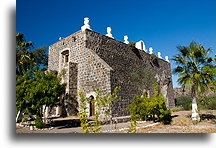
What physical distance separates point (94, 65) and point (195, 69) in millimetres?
4484

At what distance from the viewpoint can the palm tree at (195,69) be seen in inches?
182

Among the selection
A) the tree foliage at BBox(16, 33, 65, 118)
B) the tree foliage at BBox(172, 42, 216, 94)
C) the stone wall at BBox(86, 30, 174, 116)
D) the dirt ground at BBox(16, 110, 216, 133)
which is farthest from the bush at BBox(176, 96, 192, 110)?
the tree foliage at BBox(16, 33, 65, 118)

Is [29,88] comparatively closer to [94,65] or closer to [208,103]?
[94,65]

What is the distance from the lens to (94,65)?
803cm

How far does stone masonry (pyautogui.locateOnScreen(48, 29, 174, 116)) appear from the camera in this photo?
7638 mm

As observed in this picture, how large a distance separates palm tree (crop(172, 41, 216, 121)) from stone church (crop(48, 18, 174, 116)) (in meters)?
2.98

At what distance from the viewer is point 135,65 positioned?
33.1 feet

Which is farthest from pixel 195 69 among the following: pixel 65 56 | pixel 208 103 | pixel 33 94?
pixel 65 56

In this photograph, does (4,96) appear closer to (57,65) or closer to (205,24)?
(205,24)

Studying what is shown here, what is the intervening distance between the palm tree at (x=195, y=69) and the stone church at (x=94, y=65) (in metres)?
2.98

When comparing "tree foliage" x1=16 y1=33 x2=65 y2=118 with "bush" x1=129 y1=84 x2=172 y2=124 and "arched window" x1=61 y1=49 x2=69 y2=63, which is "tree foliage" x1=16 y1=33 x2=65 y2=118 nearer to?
"bush" x1=129 y1=84 x2=172 y2=124

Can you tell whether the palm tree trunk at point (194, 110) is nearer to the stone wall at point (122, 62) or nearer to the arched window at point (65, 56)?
the stone wall at point (122, 62)

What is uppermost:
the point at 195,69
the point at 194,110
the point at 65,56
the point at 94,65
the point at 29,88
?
the point at 65,56

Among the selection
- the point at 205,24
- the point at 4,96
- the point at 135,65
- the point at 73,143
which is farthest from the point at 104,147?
the point at 135,65
